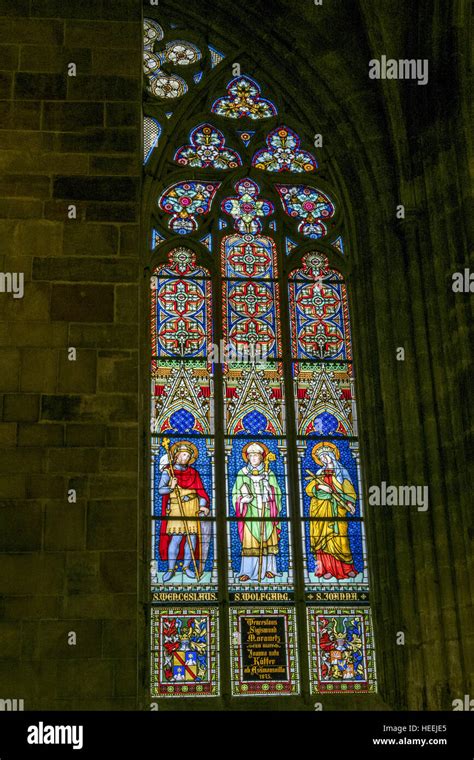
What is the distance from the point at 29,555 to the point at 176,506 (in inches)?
108

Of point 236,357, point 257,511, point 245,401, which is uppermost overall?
point 236,357

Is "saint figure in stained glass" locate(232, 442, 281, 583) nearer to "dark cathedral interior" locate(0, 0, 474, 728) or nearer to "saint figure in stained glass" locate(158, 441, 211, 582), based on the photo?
"dark cathedral interior" locate(0, 0, 474, 728)

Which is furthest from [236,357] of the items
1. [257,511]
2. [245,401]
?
[257,511]

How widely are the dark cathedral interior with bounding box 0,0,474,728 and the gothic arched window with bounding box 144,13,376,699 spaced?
0.08 ft

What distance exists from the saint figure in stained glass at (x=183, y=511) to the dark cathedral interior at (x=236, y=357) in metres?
0.02

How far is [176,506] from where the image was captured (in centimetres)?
967

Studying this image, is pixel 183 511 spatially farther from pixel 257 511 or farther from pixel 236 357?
pixel 236 357

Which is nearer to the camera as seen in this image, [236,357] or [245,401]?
[245,401]

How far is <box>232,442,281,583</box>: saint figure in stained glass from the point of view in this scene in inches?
376

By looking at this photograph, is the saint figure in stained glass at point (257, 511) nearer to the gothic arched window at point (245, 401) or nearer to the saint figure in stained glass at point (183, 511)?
the gothic arched window at point (245, 401)

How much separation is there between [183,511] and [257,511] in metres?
0.63

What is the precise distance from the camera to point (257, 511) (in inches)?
383

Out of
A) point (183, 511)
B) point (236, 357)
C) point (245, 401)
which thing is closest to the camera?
point (183, 511)

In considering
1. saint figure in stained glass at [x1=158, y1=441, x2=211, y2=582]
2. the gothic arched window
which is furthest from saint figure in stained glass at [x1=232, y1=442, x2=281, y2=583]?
saint figure in stained glass at [x1=158, y1=441, x2=211, y2=582]
